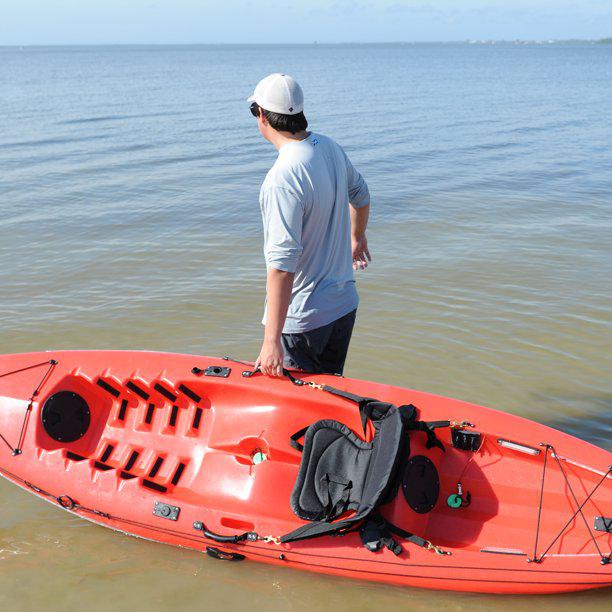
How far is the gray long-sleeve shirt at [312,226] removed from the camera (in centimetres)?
320

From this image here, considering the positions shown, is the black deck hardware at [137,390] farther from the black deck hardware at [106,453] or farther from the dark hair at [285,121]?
the dark hair at [285,121]

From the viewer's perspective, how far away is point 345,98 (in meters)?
28.9

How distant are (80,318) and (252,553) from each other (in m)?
4.12

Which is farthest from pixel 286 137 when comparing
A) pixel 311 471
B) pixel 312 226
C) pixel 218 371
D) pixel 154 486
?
pixel 154 486

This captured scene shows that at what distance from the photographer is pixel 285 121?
3.24 metres

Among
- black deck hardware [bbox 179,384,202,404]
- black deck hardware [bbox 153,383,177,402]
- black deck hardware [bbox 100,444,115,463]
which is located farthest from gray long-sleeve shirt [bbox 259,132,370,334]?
black deck hardware [bbox 100,444,115,463]

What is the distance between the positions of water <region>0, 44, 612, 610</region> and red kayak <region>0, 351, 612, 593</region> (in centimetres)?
27

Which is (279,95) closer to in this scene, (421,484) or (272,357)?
(272,357)

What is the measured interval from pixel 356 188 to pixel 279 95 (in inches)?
34.4

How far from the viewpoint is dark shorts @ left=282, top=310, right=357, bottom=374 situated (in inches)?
148

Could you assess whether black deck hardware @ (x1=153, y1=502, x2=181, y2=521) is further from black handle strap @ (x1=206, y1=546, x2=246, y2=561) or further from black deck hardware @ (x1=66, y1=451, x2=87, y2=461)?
black deck hardware @ (x1=66, y1=451, x2=87, y2=461)

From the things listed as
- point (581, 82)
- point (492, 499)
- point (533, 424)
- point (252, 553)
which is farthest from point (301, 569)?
point (581, 82)

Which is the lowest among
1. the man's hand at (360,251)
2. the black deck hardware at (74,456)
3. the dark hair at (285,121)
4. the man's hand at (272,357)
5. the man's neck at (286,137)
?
the black deck hardware at (74,456)

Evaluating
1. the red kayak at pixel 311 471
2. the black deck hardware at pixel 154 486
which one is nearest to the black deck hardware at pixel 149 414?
the red kayak at pixel 311 471
